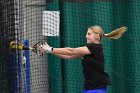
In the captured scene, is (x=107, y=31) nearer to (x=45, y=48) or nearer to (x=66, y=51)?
(x=66, y=51)

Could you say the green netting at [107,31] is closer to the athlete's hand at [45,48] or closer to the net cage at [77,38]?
the net cage at [77,38]

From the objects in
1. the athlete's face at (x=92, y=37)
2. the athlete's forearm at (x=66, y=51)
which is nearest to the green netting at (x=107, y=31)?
the athlete's face at (x=92, y=37)

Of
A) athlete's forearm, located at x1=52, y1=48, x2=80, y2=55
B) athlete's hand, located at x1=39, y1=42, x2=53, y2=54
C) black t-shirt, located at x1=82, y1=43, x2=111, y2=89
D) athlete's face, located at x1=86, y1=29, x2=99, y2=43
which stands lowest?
black t-shirt, located at x1=82, y1=43, x2=111, y2=89

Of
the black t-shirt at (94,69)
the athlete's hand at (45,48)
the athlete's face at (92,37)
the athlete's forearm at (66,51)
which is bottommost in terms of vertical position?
the black t-shirt at (94,69)

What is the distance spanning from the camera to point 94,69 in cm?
521

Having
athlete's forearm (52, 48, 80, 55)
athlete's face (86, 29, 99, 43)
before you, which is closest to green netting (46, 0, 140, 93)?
athlete's face (86, 29, 99, 43)

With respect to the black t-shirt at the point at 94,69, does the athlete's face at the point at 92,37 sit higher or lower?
higher

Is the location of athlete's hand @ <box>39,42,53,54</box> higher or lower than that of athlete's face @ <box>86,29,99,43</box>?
lower

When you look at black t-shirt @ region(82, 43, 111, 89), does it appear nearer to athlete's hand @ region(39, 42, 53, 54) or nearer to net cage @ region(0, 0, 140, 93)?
athlete's hand @ region(39, 42, 53, 54)

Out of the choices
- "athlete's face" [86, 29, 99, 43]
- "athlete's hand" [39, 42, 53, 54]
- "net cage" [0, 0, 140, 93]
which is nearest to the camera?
"athlete's hand" [39, 42, 53, 54]

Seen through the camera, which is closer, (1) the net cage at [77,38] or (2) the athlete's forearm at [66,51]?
(2) the athlete's forearm at [66,51]

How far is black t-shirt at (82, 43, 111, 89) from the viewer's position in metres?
5.14

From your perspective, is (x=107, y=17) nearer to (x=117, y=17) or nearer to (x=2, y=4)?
(x=117, y=17)

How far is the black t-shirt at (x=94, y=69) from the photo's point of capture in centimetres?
514
